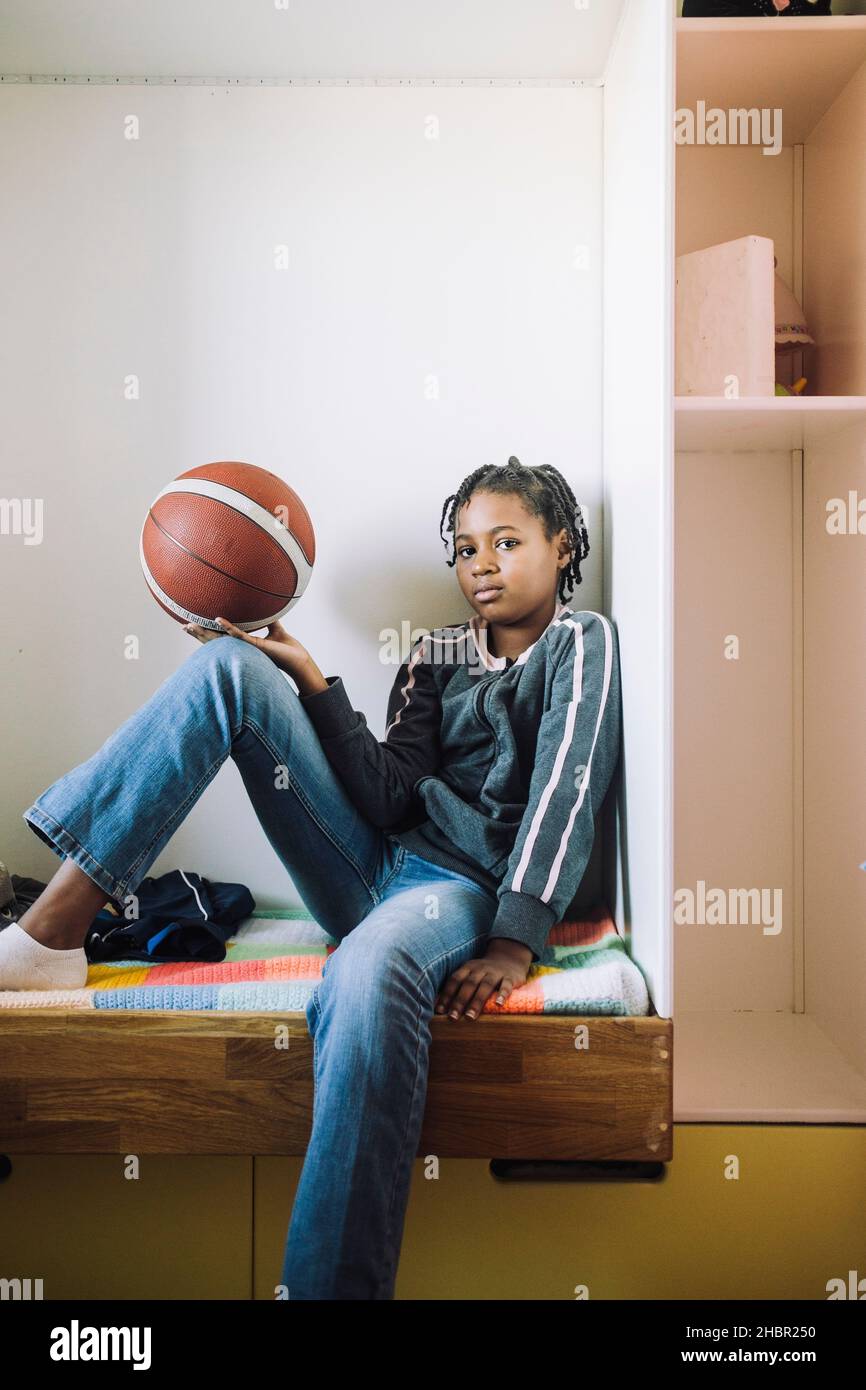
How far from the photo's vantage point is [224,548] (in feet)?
4.79

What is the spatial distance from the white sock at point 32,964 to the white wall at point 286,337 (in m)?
0.56

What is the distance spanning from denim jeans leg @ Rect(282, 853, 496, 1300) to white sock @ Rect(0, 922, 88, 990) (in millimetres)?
376

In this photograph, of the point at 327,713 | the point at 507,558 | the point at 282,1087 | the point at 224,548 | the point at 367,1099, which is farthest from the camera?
the point at 507,558

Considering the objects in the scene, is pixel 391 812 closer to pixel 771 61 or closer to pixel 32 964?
pixel 32 964

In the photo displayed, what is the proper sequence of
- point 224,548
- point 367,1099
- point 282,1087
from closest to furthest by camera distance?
point 367,1099, point 282,1087, point 224,548

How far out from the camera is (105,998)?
1.36 m

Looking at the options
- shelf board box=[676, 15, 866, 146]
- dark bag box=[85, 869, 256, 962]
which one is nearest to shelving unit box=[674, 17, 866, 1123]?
shelf board box=[676, 15, 866, 146]

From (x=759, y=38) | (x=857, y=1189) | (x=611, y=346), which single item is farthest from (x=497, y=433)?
(x=857, y=1189)

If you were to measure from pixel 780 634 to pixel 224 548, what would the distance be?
40.5 inches

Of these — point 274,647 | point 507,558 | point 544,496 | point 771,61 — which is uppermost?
point 771,61

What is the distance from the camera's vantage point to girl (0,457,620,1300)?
114 centimetres

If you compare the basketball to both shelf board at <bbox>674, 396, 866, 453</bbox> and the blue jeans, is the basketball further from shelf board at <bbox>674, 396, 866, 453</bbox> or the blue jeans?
shelf board at <bbox>674, 396, 866, 453</bbox>

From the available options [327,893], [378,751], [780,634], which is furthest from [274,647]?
[780,634]
